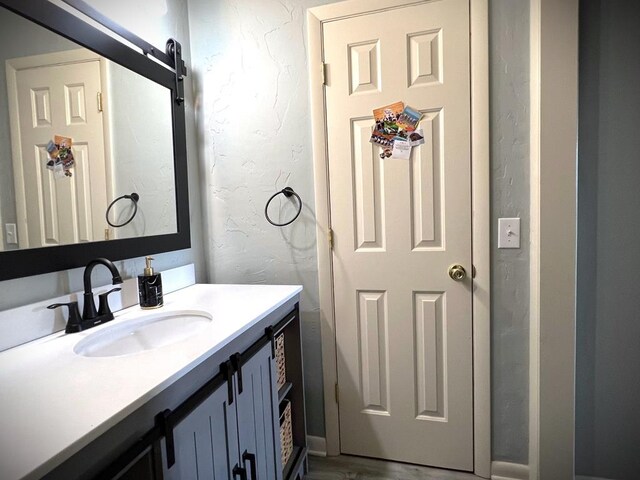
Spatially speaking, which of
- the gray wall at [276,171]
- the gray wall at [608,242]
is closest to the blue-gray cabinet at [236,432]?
the gray wall at [276,171]

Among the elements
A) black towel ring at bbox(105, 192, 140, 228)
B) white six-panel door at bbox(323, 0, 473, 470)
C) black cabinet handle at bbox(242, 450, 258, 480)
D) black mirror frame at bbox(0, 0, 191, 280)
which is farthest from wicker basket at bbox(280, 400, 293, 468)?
black towel ring at bbox(105, 192, 140, 228)

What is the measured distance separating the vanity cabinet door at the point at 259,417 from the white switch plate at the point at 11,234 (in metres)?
0.75

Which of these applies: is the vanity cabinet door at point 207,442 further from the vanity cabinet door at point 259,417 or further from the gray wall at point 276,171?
the gray wall at point 276,171

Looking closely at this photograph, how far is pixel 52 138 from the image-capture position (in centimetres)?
110

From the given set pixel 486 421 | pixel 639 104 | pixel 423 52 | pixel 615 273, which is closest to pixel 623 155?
pixel 639 104

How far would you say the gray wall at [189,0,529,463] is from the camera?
1.50m

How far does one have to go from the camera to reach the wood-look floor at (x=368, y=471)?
1.62 metres

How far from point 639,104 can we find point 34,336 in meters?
2.29

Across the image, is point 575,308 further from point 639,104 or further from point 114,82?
point 114,82

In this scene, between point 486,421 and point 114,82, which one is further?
point 486,421

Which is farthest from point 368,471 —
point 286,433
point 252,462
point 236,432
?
point 236,432

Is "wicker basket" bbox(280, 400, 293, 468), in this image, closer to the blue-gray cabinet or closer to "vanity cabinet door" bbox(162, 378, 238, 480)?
the blue-gray cabinet

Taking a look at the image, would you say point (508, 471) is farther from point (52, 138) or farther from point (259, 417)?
point (52, 138)

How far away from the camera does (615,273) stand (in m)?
1.42
